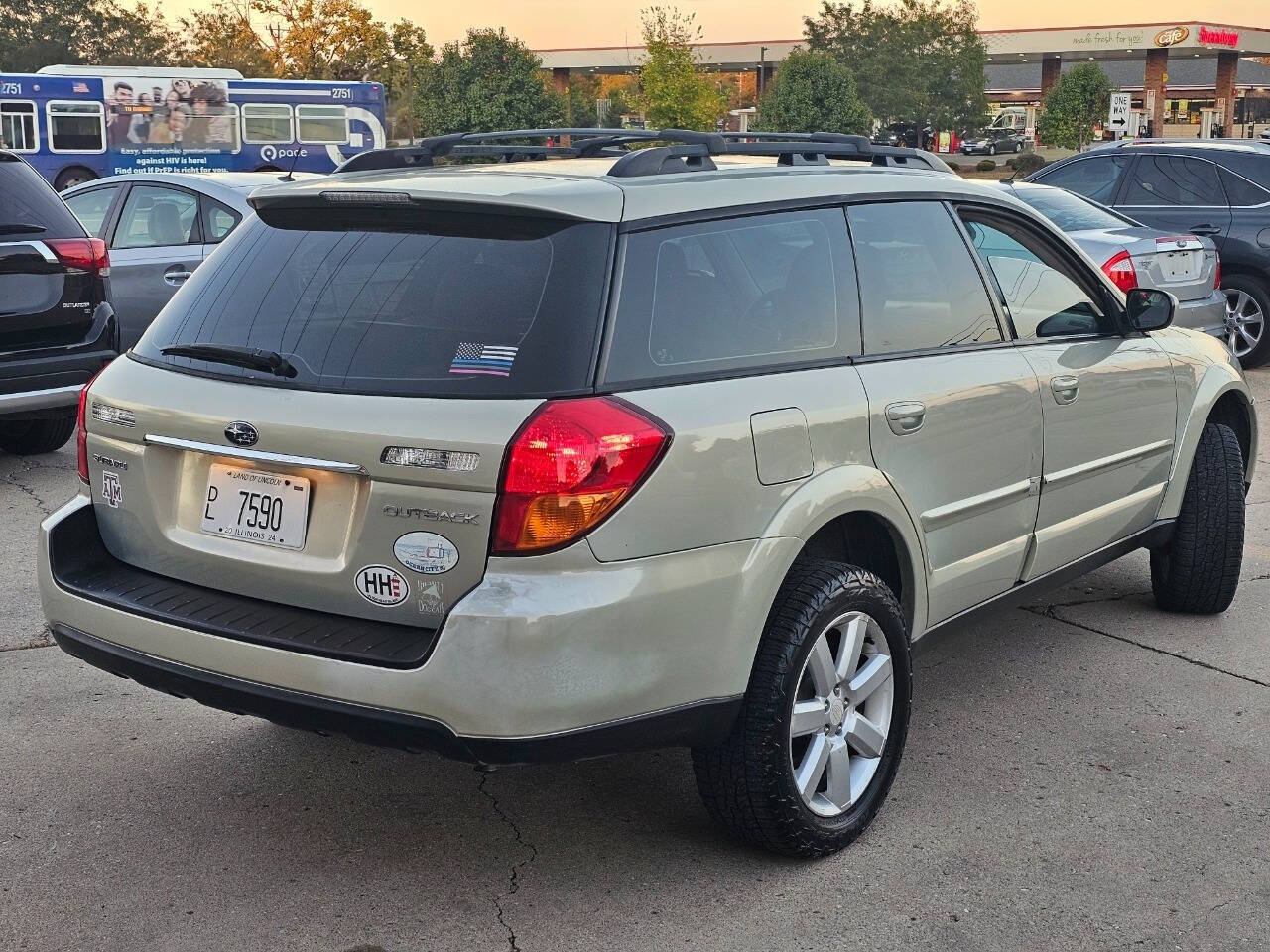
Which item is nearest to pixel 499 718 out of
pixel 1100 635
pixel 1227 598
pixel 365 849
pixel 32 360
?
pixel 365 849

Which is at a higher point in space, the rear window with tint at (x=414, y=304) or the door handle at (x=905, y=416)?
the rear window with tint at (x=414, y=304)

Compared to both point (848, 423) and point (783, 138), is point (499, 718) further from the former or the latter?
point (783, 138)

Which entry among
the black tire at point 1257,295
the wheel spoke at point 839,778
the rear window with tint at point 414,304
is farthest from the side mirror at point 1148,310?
the black tire at point 1257,295

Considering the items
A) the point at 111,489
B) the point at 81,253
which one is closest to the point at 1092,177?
the point at 81,253

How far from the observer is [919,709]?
458 cm

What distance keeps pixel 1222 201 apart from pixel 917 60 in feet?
163

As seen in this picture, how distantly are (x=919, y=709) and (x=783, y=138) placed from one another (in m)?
1.80

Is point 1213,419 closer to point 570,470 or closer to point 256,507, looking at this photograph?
point 570,470

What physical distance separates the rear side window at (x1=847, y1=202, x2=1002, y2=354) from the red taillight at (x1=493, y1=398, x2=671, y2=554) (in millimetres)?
1081

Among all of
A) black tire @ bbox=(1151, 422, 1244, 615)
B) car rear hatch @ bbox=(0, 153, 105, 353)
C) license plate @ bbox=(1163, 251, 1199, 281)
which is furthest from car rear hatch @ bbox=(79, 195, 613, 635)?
license plate @ bbox=(1163, 251, 1199, 281)

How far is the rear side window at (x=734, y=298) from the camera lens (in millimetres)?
3213

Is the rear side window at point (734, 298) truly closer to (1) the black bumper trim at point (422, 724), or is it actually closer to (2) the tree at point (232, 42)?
(1) the black bumper trim at point (422, 724)

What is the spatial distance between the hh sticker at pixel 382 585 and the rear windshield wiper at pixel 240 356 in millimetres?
515

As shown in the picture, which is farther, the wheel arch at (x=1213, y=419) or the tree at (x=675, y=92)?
the tree at (x=675, y=92)
